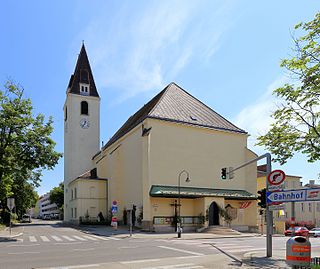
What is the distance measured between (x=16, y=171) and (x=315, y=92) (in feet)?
77.1

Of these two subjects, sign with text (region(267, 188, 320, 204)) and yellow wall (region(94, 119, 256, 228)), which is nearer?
sign with text (region(267, 188, 320, 204))

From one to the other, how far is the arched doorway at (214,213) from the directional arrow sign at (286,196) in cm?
2335

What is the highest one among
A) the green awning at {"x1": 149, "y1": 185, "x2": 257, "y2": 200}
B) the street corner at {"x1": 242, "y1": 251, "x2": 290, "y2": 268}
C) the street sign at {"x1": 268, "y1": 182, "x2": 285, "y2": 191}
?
the street sign at {"x1": 268, "y1": 182, "x2": 285, "y2": 191}

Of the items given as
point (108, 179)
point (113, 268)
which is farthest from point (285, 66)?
point (108, 179)

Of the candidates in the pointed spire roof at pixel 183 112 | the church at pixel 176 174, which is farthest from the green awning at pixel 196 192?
the pointed spire roof at pixel 183 112

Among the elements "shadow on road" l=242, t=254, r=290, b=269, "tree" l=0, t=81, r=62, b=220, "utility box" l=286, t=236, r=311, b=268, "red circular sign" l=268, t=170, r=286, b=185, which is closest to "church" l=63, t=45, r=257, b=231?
"tree" l=0, t=81, r=62, b=220

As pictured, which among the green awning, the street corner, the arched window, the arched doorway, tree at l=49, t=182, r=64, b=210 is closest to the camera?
the street corner

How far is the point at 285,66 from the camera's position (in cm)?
1309

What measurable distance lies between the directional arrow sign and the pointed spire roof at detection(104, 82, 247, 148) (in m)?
24.2

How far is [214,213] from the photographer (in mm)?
37688

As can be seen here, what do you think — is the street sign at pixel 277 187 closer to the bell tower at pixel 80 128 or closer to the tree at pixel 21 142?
the tree at pixel 21 142

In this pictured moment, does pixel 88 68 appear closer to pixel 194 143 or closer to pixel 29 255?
pixel 194 143

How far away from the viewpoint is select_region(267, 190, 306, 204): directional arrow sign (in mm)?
11773

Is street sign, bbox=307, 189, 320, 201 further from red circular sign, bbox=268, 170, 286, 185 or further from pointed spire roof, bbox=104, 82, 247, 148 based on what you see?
pointed spire roof, bbox=104, 82, 247, 148
